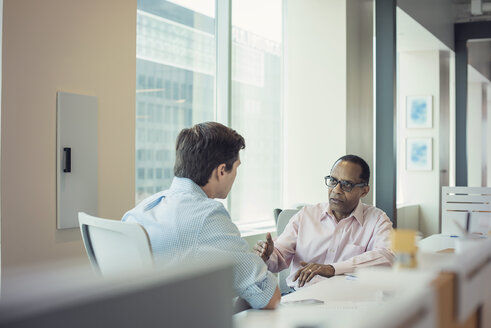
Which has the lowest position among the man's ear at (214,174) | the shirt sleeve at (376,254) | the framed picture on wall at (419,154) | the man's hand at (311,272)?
the man's hand at (311,272)

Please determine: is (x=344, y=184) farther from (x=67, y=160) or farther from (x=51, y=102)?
(x=51, y=102)

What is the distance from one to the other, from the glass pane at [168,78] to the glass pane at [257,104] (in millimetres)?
316

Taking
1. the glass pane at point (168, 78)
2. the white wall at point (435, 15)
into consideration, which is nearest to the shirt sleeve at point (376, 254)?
the glass pane at point (168, 78)

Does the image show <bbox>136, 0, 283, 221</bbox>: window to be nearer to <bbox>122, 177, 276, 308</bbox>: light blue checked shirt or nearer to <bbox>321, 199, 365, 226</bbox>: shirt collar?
<bbox>321, 199, 365, 226</bbox>: shirt collar

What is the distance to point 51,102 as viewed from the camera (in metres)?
2.65

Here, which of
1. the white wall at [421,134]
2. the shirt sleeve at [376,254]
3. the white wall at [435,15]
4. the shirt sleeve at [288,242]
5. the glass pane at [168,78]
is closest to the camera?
the shirt sleeve at [376,254]

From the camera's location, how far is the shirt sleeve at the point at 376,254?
2.51 meters

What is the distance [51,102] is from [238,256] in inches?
52.8

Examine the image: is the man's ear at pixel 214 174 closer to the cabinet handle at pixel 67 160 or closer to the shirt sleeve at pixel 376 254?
the shirt sleeve at pixel 376 254

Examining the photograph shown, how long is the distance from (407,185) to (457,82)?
189 centimetres

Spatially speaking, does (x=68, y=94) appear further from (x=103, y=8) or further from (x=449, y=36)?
(x=449, y=36)

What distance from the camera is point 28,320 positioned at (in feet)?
1.48

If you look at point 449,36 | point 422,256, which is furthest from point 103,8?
point 449,36

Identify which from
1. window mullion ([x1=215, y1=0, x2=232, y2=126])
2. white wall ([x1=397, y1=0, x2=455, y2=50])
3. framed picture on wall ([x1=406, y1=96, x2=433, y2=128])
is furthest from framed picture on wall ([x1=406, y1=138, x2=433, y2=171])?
window mullion ([x1=215, y1=0, x2=232, y2=126])
